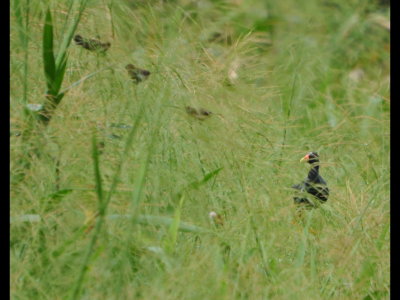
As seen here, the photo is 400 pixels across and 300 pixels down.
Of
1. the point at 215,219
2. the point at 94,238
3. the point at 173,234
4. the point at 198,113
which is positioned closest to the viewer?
the point at 94,238

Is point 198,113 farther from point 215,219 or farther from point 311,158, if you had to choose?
point 311,158

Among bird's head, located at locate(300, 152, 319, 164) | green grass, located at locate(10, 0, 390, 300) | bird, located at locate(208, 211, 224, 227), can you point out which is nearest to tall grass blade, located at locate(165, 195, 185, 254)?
green grass, located at locate(10, 0, 390, 300)

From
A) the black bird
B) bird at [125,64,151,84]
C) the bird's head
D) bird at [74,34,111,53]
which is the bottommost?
the black bird

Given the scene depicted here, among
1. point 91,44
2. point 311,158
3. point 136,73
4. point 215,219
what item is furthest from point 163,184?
point 311,158

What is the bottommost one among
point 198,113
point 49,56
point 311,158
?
point 311,158

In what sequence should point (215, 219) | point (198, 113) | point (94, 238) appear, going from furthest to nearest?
point (198, 113) < point (215, 219) < point (94, 238)

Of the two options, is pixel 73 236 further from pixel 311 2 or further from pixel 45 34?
pixel 311 2

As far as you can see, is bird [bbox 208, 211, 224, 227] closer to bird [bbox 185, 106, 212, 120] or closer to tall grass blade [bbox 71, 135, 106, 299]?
bird [bbox 185, 106, 212, 120]
